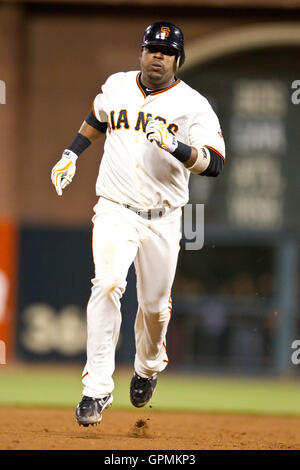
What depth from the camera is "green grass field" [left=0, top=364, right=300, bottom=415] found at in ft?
24.6

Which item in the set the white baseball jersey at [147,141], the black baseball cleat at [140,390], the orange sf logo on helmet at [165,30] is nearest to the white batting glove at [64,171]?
the white baseball jersey at [147,141]

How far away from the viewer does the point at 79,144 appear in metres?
4.99

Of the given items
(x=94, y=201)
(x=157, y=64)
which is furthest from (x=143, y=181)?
(x=94, y=201)

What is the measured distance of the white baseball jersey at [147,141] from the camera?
4.71m

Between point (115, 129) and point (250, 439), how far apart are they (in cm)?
Result: 190

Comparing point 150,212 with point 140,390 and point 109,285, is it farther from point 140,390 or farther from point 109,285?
point 140,390

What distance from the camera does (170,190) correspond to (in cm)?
484

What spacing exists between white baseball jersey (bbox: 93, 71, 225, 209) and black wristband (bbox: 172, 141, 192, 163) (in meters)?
0.18

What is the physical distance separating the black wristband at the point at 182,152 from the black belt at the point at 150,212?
1.36ft

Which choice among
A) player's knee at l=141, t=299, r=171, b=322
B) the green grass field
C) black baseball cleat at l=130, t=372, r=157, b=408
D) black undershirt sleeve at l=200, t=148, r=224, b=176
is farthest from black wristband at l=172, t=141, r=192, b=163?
the green grass field

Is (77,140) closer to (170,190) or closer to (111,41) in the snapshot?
(170,190)

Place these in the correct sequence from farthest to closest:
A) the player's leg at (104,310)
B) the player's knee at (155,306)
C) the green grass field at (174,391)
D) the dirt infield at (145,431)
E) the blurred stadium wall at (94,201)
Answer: the blurred stadium wall at (94,201), the green grass field at (174,391), the player's knee at (155,306), the player's leg at (104,310), the dirt infield at (145,431)

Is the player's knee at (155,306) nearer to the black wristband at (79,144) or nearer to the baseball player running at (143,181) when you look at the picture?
the baseball player running at (143,181)

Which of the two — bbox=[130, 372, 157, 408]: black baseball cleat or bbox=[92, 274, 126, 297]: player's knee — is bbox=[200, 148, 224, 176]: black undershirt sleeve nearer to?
bbox=[92, 274, 126, 297]: player's knee
